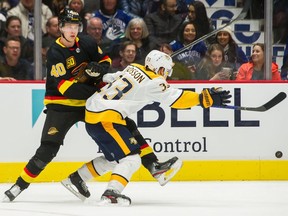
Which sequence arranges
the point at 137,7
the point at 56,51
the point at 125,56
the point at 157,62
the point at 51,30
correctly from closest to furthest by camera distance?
the point at 157,62 < the point at 56,51 < the point at 51,30 < the point at 125,56 < the point at 137,7

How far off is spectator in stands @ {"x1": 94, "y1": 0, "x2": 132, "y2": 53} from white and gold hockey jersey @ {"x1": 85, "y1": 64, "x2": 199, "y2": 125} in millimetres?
1750

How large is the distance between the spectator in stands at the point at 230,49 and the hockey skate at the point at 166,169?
170cm

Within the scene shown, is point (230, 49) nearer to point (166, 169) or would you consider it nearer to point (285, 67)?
point (285, 67)

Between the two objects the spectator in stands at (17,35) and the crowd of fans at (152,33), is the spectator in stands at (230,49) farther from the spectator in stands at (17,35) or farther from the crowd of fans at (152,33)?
the spectator in stands at (17,35)

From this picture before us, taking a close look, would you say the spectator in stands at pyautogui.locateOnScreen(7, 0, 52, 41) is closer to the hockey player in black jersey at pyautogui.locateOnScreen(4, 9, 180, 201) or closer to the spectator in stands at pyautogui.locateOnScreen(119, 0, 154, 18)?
the spectator in stands at pyautogui.locateOnScreen(119, 0, 154, 18)

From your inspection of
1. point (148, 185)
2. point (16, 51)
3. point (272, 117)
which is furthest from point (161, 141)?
point (16, 51)

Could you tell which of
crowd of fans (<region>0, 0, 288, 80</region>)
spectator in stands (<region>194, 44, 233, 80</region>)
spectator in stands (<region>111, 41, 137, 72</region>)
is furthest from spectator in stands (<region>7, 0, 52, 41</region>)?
spectator in stands (<region>194, 44, 233, 80</region>)

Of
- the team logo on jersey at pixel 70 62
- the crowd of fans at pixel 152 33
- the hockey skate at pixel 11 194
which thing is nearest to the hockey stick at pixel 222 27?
the crowd of fans at pixel 152 33

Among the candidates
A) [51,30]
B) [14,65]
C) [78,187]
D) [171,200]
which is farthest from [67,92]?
[51,30]

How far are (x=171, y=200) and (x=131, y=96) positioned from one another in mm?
781

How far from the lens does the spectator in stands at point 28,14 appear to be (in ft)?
23.6

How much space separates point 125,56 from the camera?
7359 millimetres

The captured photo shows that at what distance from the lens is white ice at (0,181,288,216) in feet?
17.3

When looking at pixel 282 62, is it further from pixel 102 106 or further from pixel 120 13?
pixel 102 106
